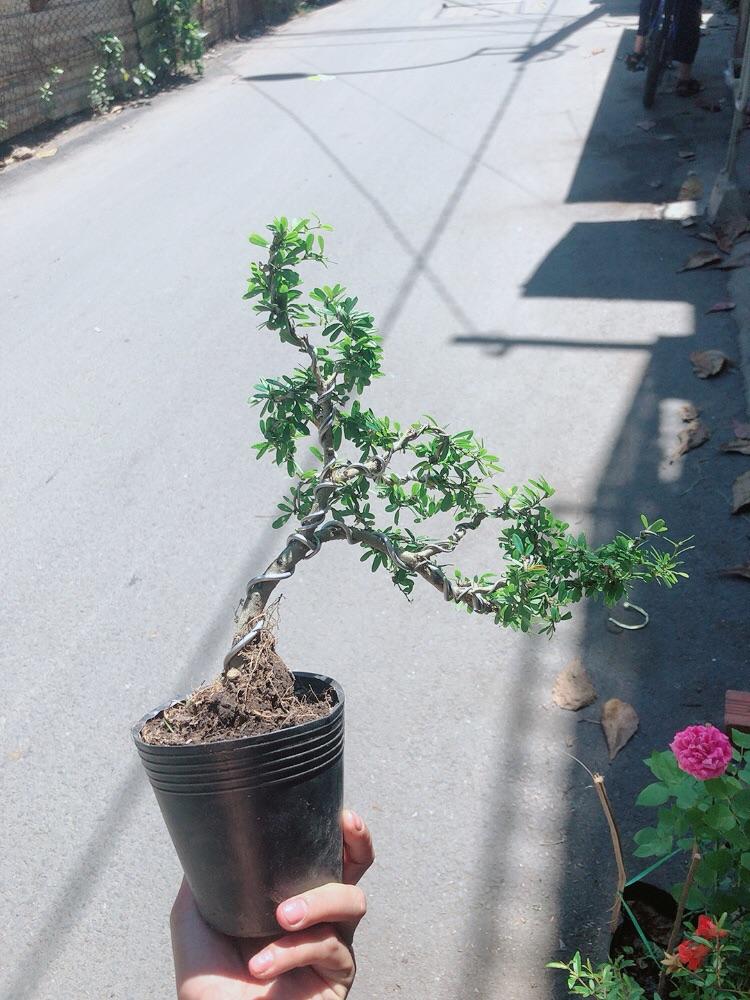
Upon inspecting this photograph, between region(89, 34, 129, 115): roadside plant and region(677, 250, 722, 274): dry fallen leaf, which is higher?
region(89, 34, 129, 115): roadside plant

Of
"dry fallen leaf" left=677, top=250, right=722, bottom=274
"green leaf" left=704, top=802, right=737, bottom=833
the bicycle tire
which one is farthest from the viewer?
the bicycle tire

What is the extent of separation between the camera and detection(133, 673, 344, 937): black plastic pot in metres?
1.31

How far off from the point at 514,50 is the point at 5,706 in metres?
12.0

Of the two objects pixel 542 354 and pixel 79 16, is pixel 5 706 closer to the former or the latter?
pixel 542 354

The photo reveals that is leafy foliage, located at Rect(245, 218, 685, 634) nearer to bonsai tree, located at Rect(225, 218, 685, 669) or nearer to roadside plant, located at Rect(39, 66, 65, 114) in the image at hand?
bonsai tree, located at Rect(225, 218, 685, 669)

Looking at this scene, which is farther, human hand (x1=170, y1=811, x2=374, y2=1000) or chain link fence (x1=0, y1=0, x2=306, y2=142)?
chain link fence (x1=0, y1=0, x2=306, y2=142)

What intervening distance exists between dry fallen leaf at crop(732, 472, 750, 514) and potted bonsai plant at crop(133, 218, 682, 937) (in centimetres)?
232

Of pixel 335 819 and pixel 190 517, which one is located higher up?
pixel 335 819

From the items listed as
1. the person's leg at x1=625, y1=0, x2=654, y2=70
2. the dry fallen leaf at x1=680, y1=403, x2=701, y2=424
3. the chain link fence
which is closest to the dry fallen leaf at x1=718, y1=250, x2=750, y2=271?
the dry fallen leaf at x1=680, y1=403, x2=701, y2=424

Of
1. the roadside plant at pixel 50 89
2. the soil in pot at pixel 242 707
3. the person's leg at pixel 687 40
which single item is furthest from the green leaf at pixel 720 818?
the roadside plant at pixel 50 89

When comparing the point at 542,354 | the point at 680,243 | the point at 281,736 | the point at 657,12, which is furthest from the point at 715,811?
the point at 657,12

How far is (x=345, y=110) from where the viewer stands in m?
10.5

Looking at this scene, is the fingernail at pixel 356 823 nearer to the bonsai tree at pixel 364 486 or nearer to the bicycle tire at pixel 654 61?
the bonsai tree at pixel 364 486

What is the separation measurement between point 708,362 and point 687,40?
5.59m
